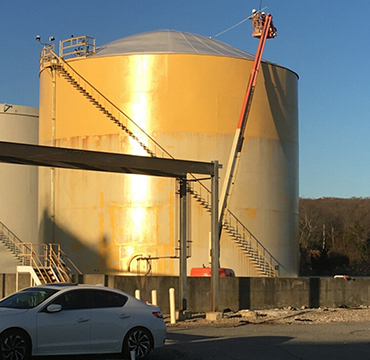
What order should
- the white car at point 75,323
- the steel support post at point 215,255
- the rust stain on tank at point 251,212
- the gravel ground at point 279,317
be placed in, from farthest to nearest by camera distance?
the rust stain on tank at point 251,212 → the steel support post at point 215,255 → the gravel ground at point 279,317 → the white car at point 75,323

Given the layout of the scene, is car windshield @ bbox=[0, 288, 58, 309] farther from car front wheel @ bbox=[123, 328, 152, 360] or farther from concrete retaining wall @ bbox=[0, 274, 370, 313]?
concrete retaining wall @ bbox=[0, 274, 370, 313]

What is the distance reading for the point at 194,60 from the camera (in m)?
34.3

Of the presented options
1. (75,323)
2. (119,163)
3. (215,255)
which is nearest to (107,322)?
(75,323)

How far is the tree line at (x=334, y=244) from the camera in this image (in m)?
78.2

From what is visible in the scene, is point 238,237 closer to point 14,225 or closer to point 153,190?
point 153,190

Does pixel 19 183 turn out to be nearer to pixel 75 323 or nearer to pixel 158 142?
pixel 158 142

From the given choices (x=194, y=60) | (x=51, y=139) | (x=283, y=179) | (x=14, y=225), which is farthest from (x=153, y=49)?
(x=14, y=225)

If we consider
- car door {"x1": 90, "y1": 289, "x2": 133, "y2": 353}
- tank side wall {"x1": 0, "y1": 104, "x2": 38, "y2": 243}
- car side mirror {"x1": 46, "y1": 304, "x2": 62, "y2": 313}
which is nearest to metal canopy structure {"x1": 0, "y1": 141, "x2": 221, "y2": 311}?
car door {"x1": 90, "y1": 289, "x2": 133, "y2": 353}

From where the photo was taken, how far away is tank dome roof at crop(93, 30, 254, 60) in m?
35.1

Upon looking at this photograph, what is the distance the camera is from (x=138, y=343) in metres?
14.0

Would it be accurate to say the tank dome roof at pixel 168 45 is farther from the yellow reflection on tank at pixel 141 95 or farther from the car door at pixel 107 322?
the car door at pixel 107 322

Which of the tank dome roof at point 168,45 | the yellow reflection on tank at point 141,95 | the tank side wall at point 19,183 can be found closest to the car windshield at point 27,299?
the yellow reflection on tank at point 141,95

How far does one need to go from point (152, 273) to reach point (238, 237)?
432 centimetres

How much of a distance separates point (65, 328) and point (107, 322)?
83cm
